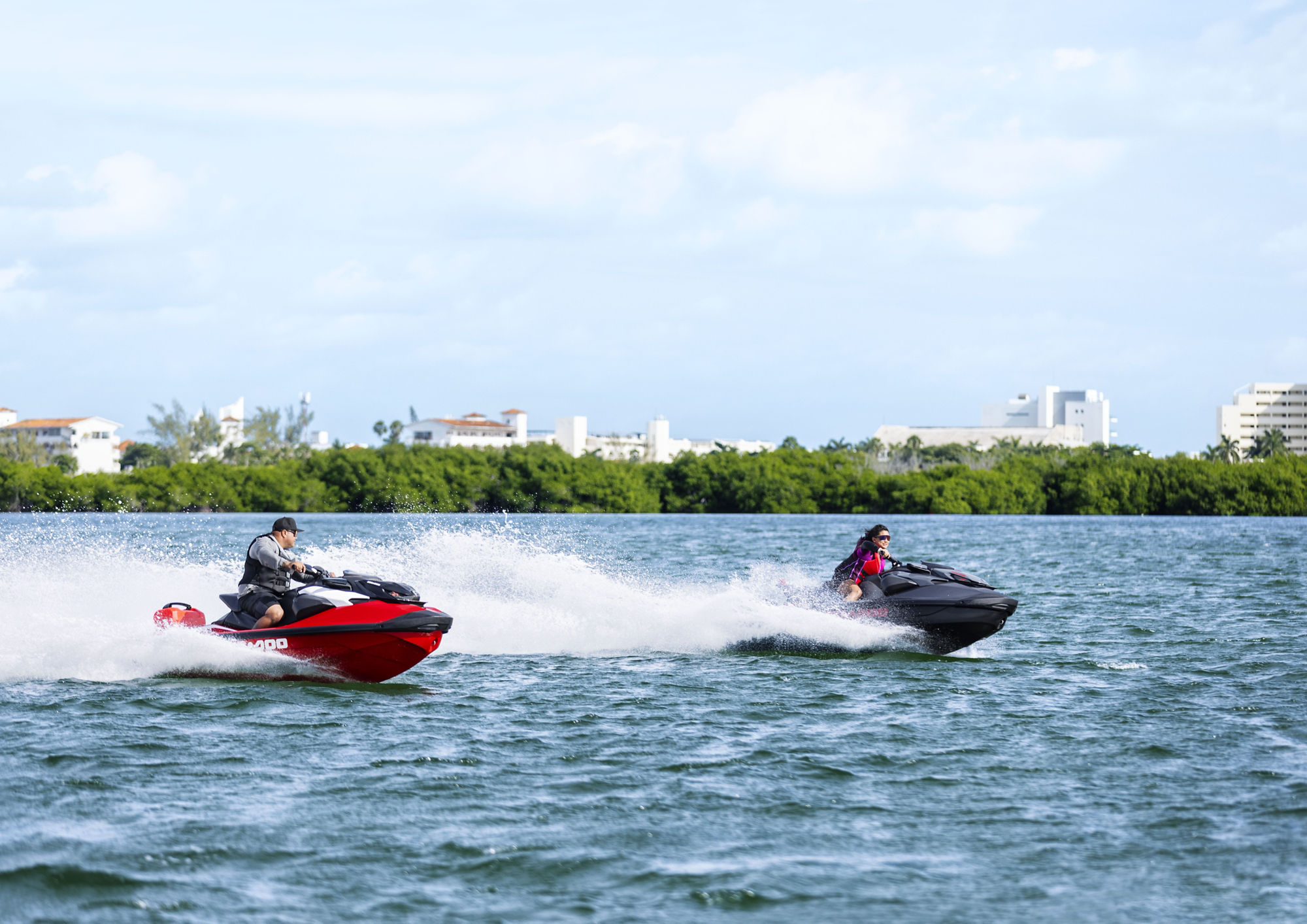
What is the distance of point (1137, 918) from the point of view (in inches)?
267

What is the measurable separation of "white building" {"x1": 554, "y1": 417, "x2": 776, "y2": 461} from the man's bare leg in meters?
122

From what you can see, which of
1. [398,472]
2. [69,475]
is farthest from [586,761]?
[69,475]

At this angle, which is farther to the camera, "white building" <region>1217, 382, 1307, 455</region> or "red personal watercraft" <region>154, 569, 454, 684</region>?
"white building" <region>1217, 382, 1307, 455</region>

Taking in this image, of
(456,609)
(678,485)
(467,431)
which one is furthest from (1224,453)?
(456,609)

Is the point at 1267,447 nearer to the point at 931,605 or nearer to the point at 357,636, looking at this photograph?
the point at 931,605

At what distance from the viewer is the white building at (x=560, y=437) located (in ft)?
533

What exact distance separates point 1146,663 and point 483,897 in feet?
A: 35.9

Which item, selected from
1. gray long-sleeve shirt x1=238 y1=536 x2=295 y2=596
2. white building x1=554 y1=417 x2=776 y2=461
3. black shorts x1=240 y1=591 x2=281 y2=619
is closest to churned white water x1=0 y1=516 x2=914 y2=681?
black shorts x1=240 y1=591 x2=281 y2=619

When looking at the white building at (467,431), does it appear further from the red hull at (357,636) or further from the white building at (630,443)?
the red hull at (357,636)

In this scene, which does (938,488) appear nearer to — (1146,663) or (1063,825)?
(1146,663)

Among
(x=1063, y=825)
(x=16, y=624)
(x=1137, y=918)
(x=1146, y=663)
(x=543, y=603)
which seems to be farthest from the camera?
(x=543, y=603)

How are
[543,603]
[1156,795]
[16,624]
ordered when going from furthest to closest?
1. [543,603]
2. [16,624]
3. [1156,795]

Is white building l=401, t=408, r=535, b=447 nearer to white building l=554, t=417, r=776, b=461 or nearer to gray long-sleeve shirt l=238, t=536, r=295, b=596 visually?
white building l=554, t=417, r=776, b=461

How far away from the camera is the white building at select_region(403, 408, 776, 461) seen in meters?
162
